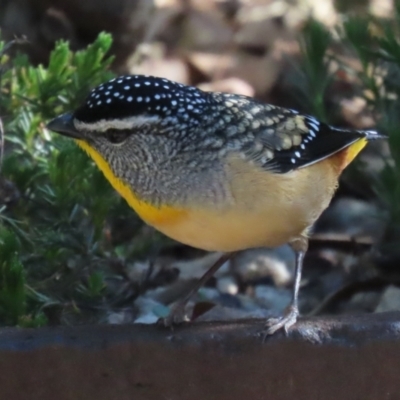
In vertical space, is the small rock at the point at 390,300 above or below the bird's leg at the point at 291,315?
below

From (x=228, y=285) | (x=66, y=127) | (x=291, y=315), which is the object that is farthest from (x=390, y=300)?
(x=66, y=127)

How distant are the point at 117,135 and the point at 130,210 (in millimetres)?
998

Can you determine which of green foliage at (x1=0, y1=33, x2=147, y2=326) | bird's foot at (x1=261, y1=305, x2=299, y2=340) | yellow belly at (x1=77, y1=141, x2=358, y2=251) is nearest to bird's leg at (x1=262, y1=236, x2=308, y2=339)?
bird's foot at (x1=261, y1=305, x2=299, y2=340)

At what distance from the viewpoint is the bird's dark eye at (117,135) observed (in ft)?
11.1

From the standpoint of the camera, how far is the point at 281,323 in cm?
323

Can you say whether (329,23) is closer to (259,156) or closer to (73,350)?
(259,156)

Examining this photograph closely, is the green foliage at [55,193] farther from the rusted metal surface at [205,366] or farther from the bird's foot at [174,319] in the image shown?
the rusted metal surface at [205,366]

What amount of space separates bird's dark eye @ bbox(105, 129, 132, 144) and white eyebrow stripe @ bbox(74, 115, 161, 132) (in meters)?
0.02

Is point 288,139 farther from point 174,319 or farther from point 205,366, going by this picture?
point 205,366

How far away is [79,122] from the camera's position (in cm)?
339

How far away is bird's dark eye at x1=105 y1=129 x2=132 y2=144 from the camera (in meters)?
3.37

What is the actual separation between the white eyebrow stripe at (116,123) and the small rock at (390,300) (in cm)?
172

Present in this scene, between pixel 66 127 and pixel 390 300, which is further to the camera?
pixel 390 300

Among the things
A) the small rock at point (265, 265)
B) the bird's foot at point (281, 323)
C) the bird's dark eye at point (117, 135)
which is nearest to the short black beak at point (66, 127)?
the bird's dark eye at point (117, 135)
